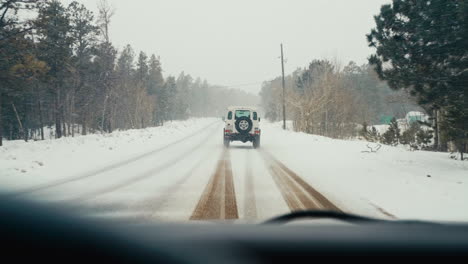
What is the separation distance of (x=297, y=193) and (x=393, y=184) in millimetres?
2609

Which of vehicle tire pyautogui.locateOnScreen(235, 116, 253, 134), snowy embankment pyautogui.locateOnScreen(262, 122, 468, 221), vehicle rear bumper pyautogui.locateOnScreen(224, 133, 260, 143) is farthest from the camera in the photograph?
vehicle rear bumper pyautogui.locateOnScreen(224, 133, 260, 143)

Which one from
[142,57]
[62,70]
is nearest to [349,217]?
[62,70]

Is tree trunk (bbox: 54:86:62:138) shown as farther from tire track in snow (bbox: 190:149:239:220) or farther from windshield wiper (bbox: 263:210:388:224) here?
windshield wiper (bbox: 263:210:388:224)

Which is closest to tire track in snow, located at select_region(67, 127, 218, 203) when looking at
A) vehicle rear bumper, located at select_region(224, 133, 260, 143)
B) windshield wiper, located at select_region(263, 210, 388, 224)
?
windshield wiper, located at select_region(263, 210, 388, 224)

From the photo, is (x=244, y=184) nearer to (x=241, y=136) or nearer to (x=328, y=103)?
(x=241, y=136)

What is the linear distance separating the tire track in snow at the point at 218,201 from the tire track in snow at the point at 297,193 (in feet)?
3.51

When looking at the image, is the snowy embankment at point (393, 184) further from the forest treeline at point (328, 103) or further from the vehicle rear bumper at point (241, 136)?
the forest treeline at point (328, 103)

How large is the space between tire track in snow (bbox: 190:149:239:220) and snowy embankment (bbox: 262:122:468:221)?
78.9 inches

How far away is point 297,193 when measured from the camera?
680 cm

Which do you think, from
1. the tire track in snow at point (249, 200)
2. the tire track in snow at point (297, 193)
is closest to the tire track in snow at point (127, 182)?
the tire track in snow at point (249, 200)

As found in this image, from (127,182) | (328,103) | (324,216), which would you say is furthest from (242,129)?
(328,103)

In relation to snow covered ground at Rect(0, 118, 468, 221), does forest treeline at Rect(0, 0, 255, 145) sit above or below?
above

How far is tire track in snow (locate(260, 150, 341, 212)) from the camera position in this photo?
18.6ft

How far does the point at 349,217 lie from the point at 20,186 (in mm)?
8287
